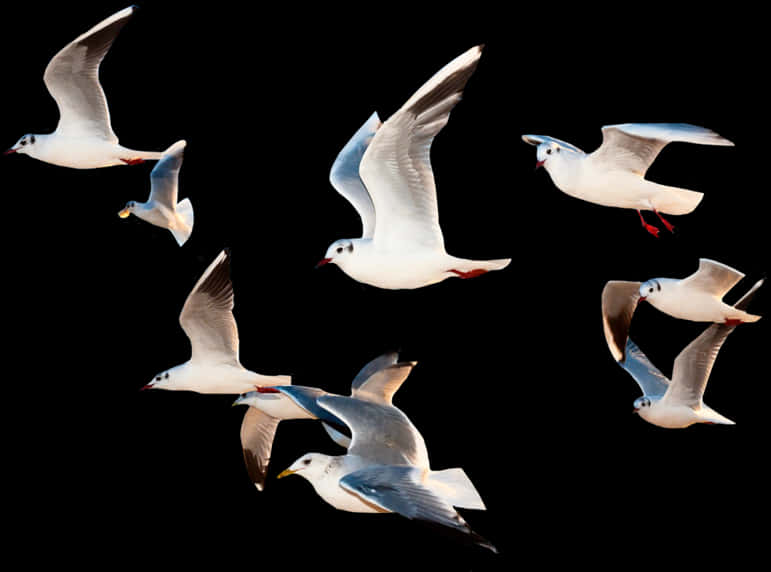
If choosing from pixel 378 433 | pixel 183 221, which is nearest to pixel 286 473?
pixel 378 433

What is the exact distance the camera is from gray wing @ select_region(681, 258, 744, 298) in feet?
15.8

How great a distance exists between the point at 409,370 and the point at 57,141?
1.93 metres

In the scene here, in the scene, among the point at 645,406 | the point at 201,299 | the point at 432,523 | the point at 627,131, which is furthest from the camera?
the point at 645,406

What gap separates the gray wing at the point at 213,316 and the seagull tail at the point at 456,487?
3.76 ft

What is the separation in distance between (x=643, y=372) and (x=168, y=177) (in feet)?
8.02

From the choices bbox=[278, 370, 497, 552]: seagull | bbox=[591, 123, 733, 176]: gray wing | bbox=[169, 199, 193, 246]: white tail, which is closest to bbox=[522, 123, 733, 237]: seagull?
bbox=[591, 123, 733, 176]: gray wing

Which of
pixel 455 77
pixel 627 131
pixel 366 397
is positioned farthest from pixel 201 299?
pixel 627 131

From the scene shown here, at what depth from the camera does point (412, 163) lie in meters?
4.41

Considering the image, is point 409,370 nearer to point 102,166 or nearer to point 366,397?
point 366,397

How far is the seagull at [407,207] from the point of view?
4.20 m

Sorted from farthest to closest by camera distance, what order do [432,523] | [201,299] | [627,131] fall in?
[201,299] < [627,131] < [432,523]

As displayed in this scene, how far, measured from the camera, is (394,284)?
15.3ft

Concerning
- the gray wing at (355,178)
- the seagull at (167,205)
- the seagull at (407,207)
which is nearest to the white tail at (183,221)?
the seagull at (167,205)

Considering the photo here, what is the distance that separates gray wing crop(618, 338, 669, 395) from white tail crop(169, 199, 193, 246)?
6.97ft
